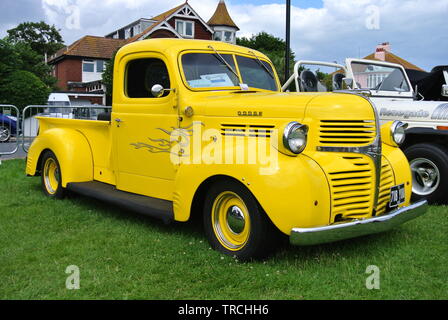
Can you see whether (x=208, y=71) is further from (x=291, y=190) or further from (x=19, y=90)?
(x=19, y=90)

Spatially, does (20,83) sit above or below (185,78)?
above

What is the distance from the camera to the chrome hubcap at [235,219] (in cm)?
401

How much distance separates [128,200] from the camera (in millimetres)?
5055

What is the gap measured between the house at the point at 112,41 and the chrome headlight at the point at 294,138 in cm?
3025

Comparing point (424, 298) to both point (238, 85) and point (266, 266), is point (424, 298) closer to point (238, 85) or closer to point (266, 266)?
point (266, 266)

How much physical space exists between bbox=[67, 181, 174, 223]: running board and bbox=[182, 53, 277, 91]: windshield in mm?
1287

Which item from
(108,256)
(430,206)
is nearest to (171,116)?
(108,256)

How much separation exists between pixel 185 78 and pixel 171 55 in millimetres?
304

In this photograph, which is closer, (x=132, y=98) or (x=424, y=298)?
(x=424, y=298)

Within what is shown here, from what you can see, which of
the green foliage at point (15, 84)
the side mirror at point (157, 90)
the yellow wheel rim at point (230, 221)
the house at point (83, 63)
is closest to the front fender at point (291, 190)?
the yellow wheel rim at point (230, 221)

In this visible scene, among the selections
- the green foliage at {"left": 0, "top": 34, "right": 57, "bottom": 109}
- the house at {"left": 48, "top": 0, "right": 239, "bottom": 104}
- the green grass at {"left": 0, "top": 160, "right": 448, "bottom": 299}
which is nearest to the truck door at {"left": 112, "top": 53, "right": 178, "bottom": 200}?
the green grass at {"left": 0, "top": 160, "right": 448, "bottom": 299}

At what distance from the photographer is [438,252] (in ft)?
14.2

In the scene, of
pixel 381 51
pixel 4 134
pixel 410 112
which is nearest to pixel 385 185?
pixel 410 112

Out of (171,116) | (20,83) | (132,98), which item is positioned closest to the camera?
(171,116)
